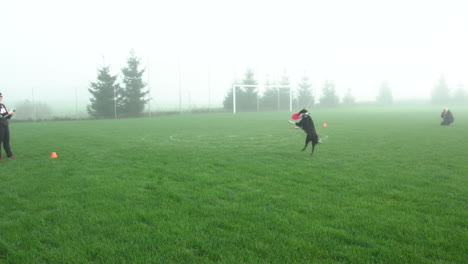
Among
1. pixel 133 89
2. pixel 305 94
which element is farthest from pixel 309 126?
pixel 305 94

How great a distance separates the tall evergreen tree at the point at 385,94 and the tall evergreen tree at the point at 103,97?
59.8 meters

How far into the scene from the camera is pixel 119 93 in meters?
37.4

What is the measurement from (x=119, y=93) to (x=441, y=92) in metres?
69.9

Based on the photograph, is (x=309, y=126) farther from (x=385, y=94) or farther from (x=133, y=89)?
(x=385, y=94)

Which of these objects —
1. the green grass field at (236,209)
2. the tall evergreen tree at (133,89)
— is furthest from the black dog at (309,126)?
the tall evergreen tree at (133,89)

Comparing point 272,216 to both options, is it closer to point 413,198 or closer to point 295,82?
point 413,198

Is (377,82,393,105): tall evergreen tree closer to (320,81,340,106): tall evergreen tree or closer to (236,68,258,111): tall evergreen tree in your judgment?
(320,81,340,106): tall evergreen tree

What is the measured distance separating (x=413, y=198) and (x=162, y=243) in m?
4.28

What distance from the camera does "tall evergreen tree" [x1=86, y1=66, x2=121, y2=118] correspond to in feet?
118

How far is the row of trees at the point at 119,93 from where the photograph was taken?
119 feet

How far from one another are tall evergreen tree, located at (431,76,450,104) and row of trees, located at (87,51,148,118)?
65.7 metres

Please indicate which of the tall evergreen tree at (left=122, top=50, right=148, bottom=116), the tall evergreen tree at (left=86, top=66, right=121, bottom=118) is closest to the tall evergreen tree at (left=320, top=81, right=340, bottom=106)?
the tall evergreen tree at (left=122, top=50, right=148, bottom=116)

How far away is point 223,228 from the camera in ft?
15.2

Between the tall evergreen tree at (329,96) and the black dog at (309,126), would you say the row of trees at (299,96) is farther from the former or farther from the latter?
the black dog at (309,126)
